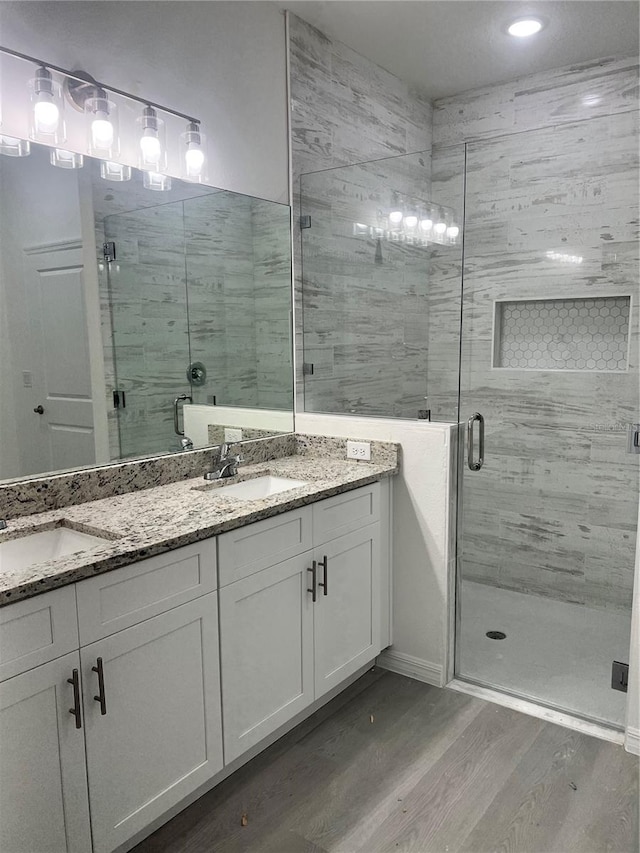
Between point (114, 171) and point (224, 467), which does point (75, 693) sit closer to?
point (224, 467)

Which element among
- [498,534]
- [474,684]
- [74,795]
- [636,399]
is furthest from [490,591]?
[74,795]

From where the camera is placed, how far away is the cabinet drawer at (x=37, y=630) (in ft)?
4.25

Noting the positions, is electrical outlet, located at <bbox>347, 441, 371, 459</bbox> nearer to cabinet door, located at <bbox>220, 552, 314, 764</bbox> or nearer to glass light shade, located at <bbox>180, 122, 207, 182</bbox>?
cabinet door, located at <bbox>220, 552, 314, 764</bbox>

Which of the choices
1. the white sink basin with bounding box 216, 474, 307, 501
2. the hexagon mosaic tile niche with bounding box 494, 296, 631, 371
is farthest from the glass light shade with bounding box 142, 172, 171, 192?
the hexagon mosaic tile niche with bounding box 494, 296, 631, 371

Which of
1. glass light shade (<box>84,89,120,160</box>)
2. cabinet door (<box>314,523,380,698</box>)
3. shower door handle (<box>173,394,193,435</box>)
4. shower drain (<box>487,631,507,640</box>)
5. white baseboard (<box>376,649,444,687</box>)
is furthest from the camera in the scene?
shower drain (<box>487,631,507,640</box>)

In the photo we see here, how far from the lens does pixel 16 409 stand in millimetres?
1827

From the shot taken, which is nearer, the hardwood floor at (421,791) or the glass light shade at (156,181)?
the hardwood floor at (421,791)

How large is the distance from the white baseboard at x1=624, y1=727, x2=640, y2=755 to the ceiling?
2864 millimetres

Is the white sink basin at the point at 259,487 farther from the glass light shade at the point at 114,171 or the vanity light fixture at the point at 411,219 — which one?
the vanity light fixture at the point at 411,219

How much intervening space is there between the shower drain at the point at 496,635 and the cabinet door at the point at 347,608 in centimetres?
67

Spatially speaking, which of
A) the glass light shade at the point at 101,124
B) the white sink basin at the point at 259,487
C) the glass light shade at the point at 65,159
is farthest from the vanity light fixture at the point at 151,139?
the white sink basin at the point at 259,487

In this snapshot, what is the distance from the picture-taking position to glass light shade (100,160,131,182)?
2016 millimetres

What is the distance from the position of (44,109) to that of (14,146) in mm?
153

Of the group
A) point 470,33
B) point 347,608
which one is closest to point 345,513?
point 347,608
